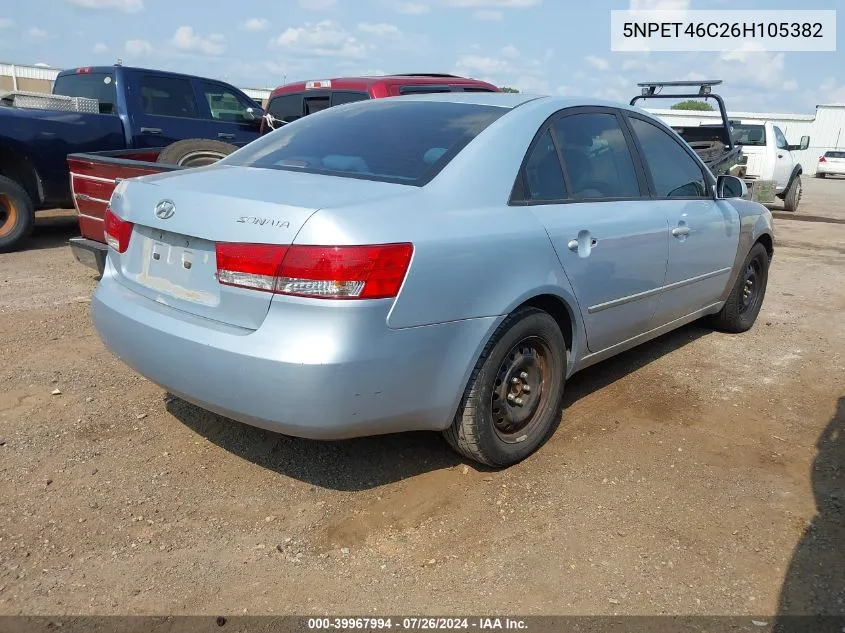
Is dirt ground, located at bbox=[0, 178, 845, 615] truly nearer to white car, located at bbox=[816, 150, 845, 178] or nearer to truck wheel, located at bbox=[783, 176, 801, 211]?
truck wheel, located at bbox=[783, 176, 801, 211]

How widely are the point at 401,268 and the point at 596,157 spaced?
5.54ft

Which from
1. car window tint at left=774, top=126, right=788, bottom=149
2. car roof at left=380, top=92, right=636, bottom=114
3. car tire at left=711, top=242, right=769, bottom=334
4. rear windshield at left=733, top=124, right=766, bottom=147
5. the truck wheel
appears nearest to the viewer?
car roof at left=380, top=92, right=636, bottom=114

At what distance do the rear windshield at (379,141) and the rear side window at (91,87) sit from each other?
5288 millimetres

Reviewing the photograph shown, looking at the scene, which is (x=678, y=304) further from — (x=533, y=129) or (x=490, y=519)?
(x=490, y=519)

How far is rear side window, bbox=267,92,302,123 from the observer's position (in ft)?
27.6

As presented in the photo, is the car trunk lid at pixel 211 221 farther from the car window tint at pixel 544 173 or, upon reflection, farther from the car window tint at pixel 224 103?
the car window tint at pixel 224 103

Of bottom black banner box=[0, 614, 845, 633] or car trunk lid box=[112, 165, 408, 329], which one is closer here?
bottom black banner box=[0, 614, 845, 633]

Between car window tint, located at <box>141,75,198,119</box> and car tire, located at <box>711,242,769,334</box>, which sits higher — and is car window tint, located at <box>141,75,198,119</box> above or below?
above

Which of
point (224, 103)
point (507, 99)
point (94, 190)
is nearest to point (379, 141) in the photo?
point (507, 99)

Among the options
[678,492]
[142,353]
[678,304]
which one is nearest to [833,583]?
[678,492]

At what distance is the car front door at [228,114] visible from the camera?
853cm

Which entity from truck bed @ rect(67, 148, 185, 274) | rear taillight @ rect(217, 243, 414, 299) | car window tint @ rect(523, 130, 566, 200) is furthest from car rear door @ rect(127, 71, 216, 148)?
rear taillight @ rect(217, 243, 414, 299)

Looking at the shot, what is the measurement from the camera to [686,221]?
422 cm

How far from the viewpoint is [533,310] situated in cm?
316
